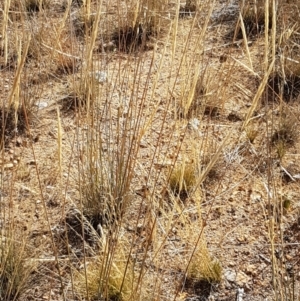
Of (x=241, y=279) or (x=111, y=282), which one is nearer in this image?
(x=111, y=282)

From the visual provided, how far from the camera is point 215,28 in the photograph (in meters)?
2.87

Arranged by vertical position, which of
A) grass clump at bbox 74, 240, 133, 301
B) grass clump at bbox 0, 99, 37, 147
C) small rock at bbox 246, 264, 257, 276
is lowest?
small rock at bbox 246, 264, 257, 276

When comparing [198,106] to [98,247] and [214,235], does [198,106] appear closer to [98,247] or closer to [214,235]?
[214,235]

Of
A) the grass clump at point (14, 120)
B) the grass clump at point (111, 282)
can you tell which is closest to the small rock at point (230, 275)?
the grass clump at point (111, 282)

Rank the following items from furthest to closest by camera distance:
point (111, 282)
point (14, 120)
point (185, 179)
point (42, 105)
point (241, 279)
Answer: point (42, 105)
point (14, 120)
point (185, 179)
point (241, 279)
point (111, 282)

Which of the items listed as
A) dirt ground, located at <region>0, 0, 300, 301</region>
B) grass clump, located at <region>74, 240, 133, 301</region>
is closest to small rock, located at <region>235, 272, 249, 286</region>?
dirt ground, located at <region>0, 0, 300, 301</region>

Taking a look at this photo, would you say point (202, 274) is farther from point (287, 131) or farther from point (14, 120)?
point (14, 120)

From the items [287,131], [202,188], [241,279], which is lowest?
[241,279]

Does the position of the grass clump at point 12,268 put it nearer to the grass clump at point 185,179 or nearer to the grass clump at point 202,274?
the grass clump at point 202,274

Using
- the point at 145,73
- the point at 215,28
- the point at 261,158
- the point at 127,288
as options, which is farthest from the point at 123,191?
the point at 215,28

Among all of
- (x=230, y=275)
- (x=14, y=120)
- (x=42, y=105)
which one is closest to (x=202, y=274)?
(x=230, y=275)

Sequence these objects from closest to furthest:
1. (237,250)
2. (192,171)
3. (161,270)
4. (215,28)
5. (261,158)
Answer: (161,270) → (237,250) → (192,171) → (261,158) → (215,28)

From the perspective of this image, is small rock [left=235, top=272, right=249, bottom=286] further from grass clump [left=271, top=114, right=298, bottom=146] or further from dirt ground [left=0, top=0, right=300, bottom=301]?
grass clump [left=271, top=114, right=298, bottom=146]

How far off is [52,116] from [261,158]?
0.89 metres
